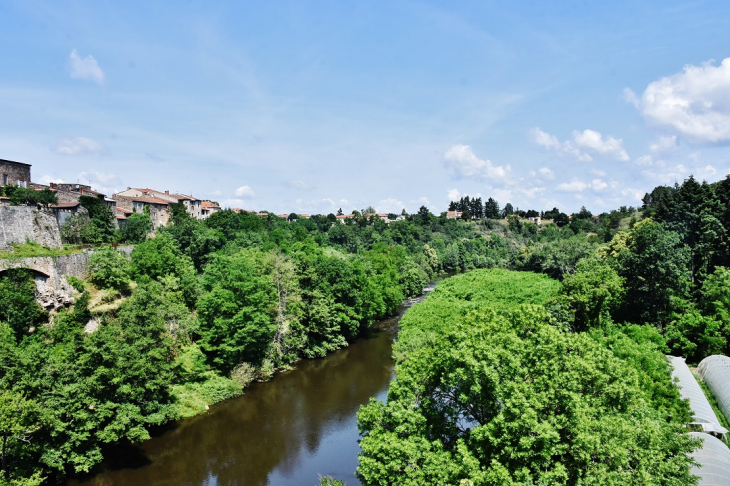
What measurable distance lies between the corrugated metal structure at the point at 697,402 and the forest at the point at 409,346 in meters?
2.07

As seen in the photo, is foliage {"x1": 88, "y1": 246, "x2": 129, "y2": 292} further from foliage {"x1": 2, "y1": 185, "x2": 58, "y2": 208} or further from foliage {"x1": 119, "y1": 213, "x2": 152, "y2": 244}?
foliage {"x1": 119, "y1": 213, "x2": 152, "y2": 244}

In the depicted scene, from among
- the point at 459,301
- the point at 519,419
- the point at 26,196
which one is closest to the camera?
the point at 519,419

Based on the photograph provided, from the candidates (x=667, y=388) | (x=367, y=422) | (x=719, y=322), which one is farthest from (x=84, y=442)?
(x=719, y=322)

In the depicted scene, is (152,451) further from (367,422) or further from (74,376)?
(367,422)

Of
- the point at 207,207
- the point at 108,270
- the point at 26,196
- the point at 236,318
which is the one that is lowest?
the point at 236,318

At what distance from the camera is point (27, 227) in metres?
39.6

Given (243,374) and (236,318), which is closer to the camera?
(236,318)

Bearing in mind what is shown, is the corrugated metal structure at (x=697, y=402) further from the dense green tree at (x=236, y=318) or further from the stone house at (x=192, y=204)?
the stone house at (x=192, y=204)

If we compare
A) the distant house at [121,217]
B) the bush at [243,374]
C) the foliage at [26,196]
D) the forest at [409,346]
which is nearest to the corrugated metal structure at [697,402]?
the forest at [409,346]

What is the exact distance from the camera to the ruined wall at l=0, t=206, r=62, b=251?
37406mm

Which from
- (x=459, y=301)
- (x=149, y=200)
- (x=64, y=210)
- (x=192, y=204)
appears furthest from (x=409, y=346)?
(x=192, y=204)

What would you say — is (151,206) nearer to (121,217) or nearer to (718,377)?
(121,217)

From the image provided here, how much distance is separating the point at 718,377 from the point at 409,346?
2128 centimetres

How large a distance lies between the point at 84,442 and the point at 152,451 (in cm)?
499
